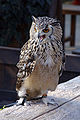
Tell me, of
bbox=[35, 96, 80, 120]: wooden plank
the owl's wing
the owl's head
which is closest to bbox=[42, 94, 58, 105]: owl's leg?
bbox=[35, 96, 80, 120]: wooden plank

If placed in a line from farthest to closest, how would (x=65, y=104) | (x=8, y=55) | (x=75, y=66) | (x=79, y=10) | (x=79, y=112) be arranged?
(x=79, y=10) < (x=8, y=55) < (x=75, y=66) < (x=65, y=104) < (x=79, y=112)

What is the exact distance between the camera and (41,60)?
237 centimetres

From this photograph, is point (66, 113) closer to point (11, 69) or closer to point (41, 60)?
point (41, 60)

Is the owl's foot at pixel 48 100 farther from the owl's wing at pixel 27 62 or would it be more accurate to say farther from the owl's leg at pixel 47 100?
the owl's wing at pixel 27 62

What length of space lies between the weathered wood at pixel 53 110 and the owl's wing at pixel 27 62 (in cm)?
30

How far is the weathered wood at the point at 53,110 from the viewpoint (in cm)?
217

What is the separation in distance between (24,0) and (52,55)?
3892 millimetres

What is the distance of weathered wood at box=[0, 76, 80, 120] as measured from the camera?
7.13 ft

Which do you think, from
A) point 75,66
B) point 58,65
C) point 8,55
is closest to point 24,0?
point 8,55

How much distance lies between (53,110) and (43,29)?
71 cm

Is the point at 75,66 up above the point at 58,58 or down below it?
below

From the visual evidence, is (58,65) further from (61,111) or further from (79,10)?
(79,10)

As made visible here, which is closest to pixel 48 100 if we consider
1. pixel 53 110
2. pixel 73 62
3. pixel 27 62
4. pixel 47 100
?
pixel 47 100

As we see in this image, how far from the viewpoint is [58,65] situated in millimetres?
2502
